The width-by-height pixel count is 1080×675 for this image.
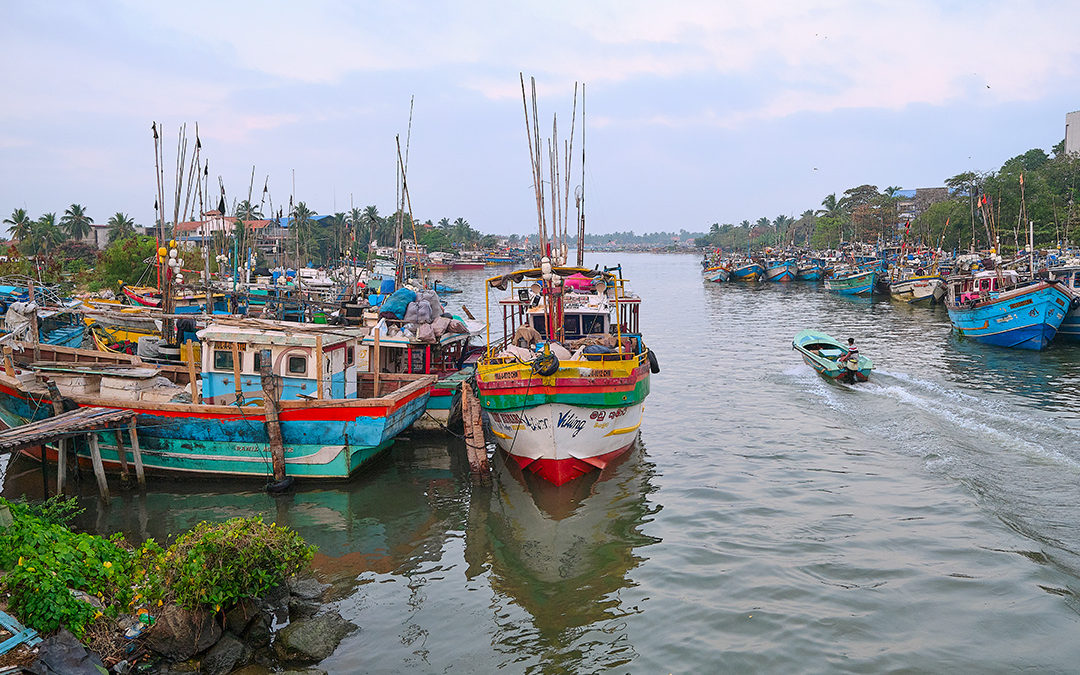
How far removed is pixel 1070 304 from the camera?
3019 cm

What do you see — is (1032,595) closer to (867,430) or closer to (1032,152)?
(867,430)

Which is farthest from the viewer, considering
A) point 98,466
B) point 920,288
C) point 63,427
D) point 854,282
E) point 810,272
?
point 810,272

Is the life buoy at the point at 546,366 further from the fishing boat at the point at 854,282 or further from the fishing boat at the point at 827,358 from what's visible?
the fishing boat at the point at 854,282

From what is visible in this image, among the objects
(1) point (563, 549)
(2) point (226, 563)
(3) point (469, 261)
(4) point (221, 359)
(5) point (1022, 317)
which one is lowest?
(1) point (563, 549)

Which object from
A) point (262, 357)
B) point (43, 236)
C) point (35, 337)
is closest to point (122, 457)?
point (262, 357)

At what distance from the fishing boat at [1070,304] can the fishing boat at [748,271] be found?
52841 millimetres

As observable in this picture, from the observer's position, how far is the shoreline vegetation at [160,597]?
268 inches

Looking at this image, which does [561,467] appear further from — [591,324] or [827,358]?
[827,358]

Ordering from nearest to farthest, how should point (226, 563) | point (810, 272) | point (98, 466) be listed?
point (226, 563)
point (98, 466)
point (810, 272)

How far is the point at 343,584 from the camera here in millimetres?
10539

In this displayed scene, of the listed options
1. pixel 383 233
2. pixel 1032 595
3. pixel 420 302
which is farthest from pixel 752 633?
pixel 383 233

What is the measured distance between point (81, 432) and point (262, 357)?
11.2 ft

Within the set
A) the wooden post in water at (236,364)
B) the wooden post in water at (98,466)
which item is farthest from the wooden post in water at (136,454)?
the wooden post in water at (236,364)

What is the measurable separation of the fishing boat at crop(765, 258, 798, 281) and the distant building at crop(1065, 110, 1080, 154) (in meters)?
28.3
